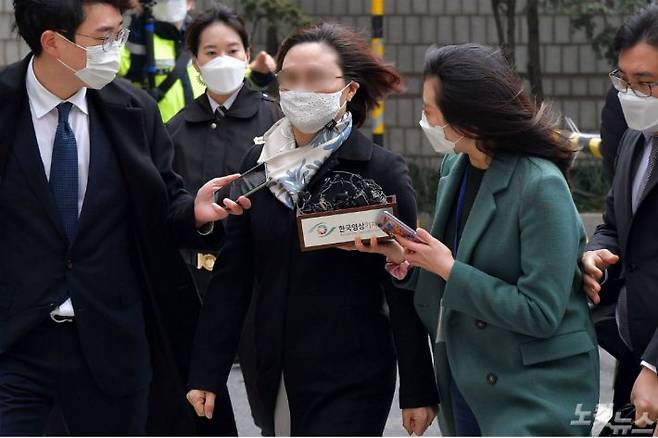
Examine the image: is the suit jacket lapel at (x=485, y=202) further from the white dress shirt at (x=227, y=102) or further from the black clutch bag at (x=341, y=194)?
the white dress shirt at (x=227, y=102)

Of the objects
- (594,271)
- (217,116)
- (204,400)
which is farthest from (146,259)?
(217,116)

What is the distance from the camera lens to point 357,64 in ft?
13.8

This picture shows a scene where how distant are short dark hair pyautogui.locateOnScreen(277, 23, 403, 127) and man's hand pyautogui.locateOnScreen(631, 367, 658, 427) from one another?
118 centimetres

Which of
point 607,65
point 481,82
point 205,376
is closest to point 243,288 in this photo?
point 205,376

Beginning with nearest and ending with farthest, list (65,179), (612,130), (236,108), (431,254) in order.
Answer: (431,254) < (65,179) < (612,130) < (236,108)

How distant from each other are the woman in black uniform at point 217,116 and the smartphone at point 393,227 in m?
2.05

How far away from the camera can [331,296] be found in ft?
13.3

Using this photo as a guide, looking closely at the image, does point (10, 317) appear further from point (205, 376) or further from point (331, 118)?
point (331, 118)

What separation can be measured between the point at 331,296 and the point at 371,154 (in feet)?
1.47

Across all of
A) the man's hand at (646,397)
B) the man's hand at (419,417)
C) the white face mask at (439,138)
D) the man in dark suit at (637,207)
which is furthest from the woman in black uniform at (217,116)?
the man's hand at (646,397)

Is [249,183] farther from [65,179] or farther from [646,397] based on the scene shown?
[646,397]

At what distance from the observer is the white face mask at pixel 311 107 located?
4109 millimetres

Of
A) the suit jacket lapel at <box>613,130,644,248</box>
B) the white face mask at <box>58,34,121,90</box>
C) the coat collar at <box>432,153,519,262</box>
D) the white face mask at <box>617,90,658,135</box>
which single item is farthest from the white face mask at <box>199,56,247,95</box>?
the coat collar at <box>432,153,519,262</box>

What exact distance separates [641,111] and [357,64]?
0.87 meters
